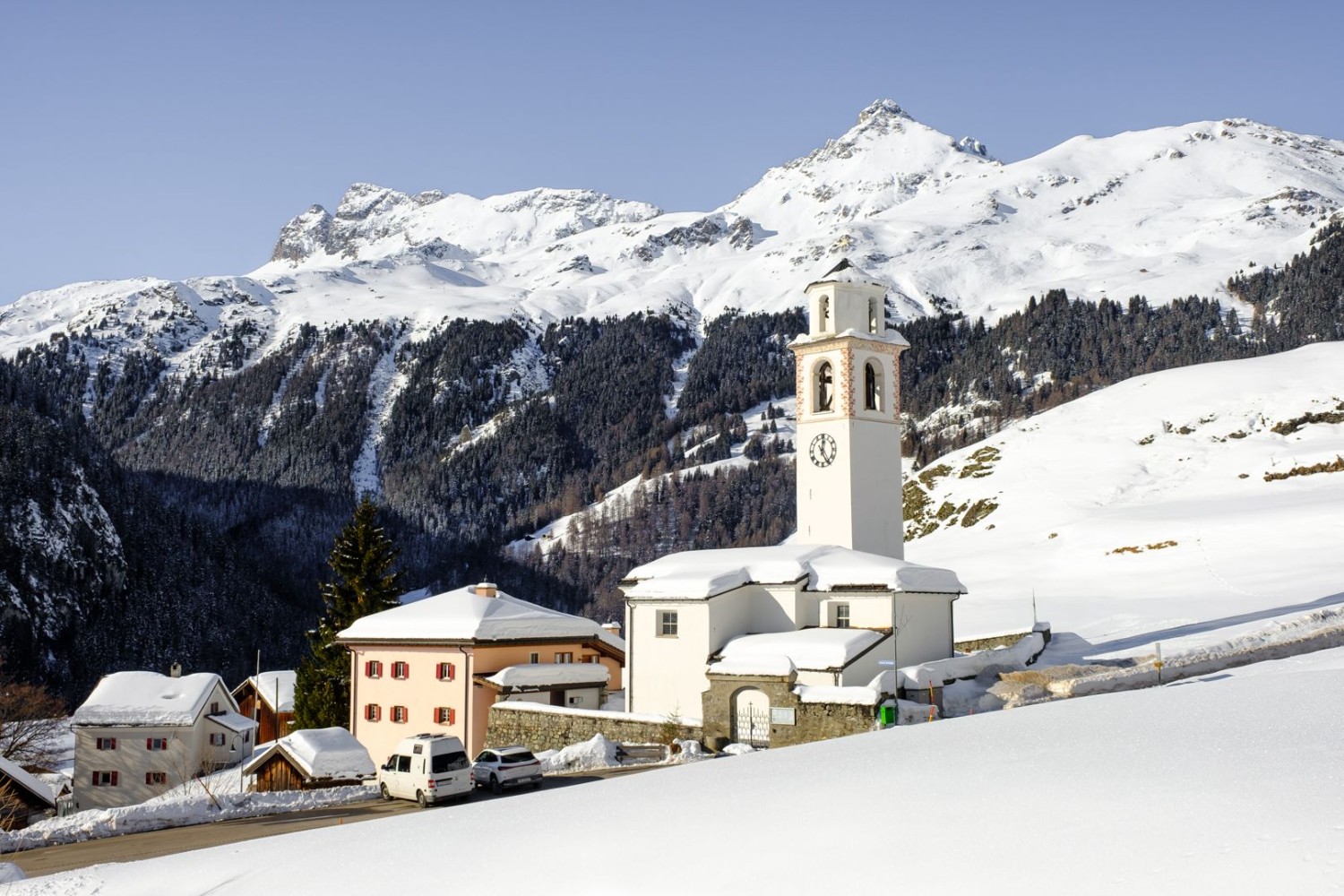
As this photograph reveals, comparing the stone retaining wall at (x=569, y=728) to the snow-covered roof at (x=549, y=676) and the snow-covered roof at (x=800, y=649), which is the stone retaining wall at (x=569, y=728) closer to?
the snow-covered roof at (x=800, y=649)

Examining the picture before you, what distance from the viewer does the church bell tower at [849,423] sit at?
44781 millimetres

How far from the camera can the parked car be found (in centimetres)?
2959

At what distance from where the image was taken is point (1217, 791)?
14953mm

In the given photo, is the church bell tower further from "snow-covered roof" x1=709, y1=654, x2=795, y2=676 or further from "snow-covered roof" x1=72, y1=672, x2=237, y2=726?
"snow-covered roof" x1=72, y1=672, x2=237, y2=726

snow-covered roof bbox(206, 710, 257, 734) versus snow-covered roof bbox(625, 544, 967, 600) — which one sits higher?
snow-covered roof bbox(625, 544, 967, 600)

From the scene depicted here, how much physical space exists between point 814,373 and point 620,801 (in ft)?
90.4

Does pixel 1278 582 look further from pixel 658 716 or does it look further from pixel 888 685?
pixel 658 716

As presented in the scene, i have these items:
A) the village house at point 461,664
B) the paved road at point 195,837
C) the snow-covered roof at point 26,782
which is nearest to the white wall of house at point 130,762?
the snow-covered roof at point 26,782

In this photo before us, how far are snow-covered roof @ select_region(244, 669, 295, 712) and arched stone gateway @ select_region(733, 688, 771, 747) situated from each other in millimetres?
50017

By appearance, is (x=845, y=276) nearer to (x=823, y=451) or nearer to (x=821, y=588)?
(x=823, y=451)

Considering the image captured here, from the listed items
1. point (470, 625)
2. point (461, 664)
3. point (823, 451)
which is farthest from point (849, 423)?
→ point (461, 664)

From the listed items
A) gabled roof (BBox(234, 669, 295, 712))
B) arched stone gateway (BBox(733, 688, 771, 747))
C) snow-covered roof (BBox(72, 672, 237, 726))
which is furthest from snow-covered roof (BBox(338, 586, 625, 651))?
gabled roof (BBox(234, 669, 295, 712))

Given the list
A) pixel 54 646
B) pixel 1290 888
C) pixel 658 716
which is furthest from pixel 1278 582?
pixel 54 646

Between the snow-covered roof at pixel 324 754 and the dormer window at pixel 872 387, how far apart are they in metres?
21.8
